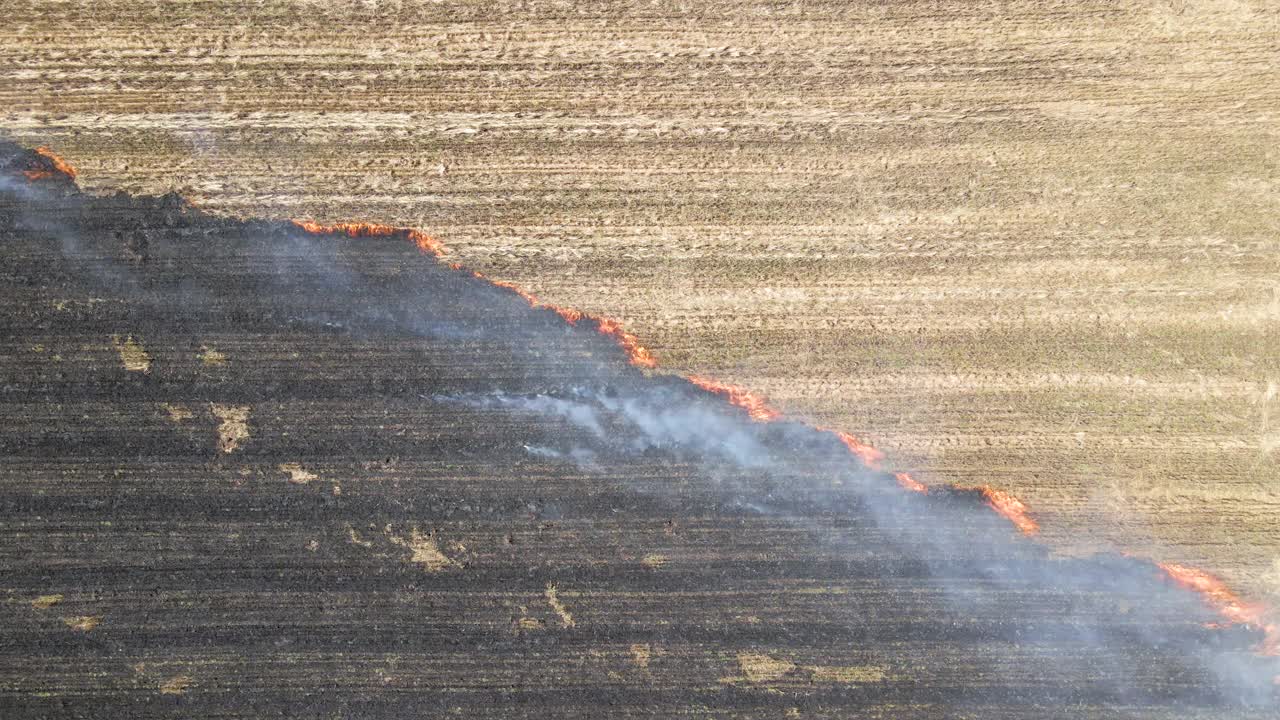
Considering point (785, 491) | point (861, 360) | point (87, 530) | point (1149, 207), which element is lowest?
point (87, 530)

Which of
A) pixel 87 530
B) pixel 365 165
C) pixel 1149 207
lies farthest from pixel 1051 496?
pixel 87 530

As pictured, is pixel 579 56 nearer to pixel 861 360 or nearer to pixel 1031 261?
pixel 861 360

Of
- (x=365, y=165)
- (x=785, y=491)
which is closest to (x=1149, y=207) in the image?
(x=785, y=491)

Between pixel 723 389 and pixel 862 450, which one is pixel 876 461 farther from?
pixel 723 389

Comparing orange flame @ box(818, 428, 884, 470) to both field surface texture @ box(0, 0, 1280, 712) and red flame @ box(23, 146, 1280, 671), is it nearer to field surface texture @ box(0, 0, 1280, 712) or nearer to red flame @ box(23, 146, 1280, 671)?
red flame @ box(23, 146, 1280, 671)

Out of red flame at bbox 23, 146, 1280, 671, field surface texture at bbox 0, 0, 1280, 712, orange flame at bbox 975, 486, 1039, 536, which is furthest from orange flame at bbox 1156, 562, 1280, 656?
orange flame at bbox 975, 486, 1039, 536

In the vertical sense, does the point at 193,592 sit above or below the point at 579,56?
below
